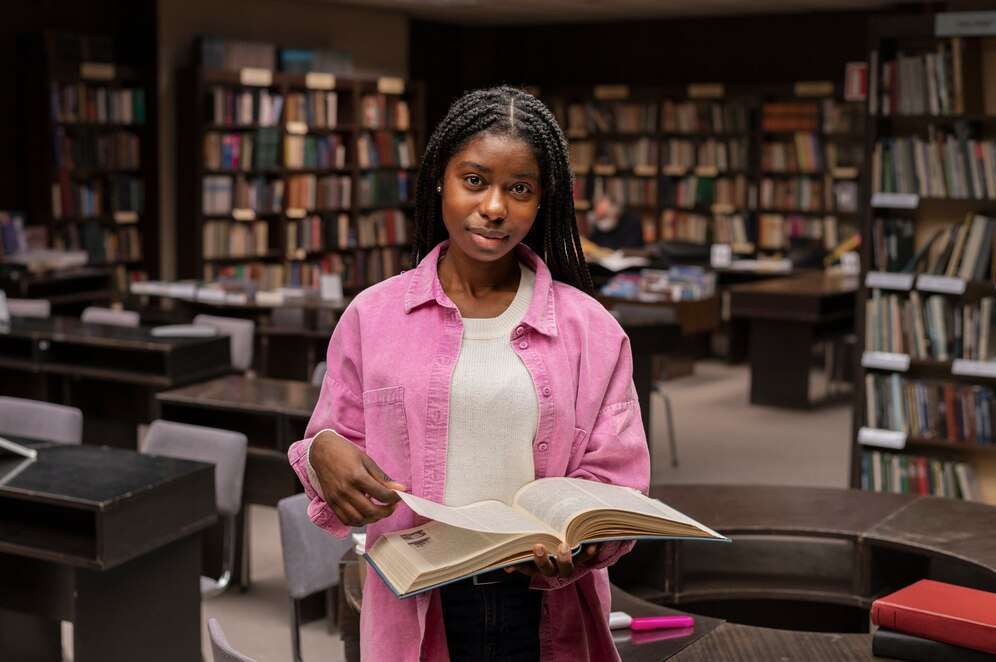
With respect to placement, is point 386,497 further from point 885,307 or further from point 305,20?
point 305,20

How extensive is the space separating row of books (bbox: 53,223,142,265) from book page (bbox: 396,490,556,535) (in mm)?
8648

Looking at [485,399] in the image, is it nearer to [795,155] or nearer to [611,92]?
[795,155]

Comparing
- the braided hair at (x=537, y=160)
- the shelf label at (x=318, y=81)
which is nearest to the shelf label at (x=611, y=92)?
the shelf label at (x=318, y=81)

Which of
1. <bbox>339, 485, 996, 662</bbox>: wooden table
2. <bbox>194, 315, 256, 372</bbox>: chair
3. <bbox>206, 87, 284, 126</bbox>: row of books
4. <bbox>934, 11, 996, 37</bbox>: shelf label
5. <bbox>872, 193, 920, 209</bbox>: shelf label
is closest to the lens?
<bbox>339, 485, 996, 662</bbox>: wooden table

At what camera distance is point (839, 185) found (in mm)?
11438

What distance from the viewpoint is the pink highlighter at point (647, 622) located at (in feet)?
8.09

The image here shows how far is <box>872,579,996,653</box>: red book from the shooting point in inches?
84.9

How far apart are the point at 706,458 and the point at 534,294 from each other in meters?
5.91

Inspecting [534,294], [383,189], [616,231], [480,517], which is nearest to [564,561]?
[480,517]

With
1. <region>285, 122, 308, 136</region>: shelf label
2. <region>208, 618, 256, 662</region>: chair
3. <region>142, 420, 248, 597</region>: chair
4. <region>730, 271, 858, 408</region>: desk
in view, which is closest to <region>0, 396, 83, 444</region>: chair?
<region>142, 420, 248, 597</region>: chair

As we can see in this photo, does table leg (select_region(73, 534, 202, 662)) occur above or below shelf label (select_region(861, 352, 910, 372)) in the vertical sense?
below

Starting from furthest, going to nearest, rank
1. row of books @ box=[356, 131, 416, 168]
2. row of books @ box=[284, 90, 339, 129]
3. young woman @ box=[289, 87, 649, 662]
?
row of books @ box=[356, 131, 416, 168]
row of books @ box=[284, 90, 339, 129]
young woman @ box=[289, 87, 649, 662]

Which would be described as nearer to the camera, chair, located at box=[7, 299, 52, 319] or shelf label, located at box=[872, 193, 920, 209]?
shelf label, located at box=[872, 193, 920, 209]

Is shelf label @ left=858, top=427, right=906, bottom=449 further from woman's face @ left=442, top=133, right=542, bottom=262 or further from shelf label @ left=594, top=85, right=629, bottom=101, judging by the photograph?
shelf label @ left=594, top=85, right=629, bottom=101
